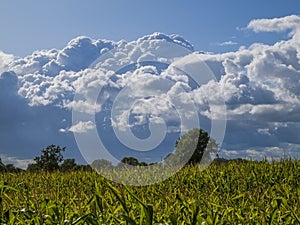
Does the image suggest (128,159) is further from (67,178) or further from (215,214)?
(215,214)

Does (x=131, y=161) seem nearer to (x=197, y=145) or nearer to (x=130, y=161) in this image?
(x=130, y=161)

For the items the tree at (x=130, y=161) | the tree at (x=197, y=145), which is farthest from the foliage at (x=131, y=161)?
the tree at (x=197, y=145)

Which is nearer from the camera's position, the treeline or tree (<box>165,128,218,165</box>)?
the treeline

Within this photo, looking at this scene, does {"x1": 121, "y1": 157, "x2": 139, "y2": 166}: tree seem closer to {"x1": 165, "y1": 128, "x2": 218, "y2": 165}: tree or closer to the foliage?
the foliage

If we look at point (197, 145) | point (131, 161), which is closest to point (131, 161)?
point (131, 161)

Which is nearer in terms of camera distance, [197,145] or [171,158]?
[171,158]

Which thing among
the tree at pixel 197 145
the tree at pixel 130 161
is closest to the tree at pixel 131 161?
the tree at pixel 130 161

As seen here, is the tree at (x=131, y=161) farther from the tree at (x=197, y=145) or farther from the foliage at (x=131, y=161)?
the tree at (x=197, y=145)

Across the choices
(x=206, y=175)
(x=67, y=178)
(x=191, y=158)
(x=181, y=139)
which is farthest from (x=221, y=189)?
(x=181, y=139)

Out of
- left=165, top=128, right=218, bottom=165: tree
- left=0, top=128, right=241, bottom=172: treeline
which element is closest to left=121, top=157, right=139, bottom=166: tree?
left=0, top=128, right=241, bottom=172: treeline

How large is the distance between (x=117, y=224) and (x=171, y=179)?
1328cm

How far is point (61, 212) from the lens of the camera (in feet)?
8.63

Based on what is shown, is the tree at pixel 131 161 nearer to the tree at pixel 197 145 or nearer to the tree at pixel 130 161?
the tree at pixel 130 161

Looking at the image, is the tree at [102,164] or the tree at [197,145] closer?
the tree at [102,164]
